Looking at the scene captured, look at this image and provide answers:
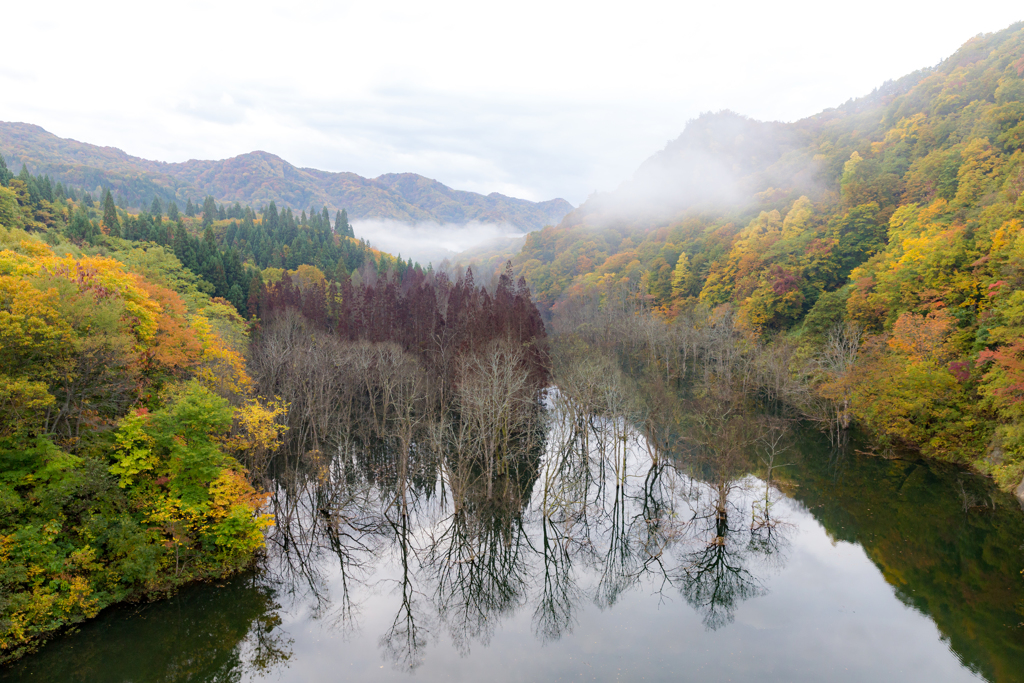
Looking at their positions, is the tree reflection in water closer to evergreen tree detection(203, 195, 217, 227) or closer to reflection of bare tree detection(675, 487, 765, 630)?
reflection of bare tree detection(675, 487, 765, 630)

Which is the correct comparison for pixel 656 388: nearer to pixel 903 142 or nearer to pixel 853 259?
pixel 853 259

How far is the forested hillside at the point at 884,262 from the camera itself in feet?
107

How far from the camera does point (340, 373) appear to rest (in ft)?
136

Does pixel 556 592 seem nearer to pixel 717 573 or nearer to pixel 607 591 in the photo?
pixel 607 591

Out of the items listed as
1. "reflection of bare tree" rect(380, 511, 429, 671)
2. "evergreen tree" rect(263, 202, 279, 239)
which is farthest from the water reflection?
"evergreen tree" rect(263, 202, 279, 239)

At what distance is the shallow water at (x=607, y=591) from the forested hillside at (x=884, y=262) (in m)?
6.24

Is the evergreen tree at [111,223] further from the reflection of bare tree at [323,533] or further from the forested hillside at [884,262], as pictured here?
the forested hillside at [884,262]

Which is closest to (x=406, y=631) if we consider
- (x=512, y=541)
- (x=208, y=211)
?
(x=512, y=541)

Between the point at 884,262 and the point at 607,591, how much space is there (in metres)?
51.1

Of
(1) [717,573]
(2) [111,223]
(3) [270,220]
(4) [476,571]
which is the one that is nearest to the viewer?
(1) [717,573]

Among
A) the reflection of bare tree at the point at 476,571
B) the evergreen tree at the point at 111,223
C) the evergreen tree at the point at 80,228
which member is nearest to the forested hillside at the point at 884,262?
the reflection of bare tree at the point at 476,571

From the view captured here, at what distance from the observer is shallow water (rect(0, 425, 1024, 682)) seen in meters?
16.5

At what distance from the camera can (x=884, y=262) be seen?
50938 millimetres

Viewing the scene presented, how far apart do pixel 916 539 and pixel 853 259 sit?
48.8 meters
